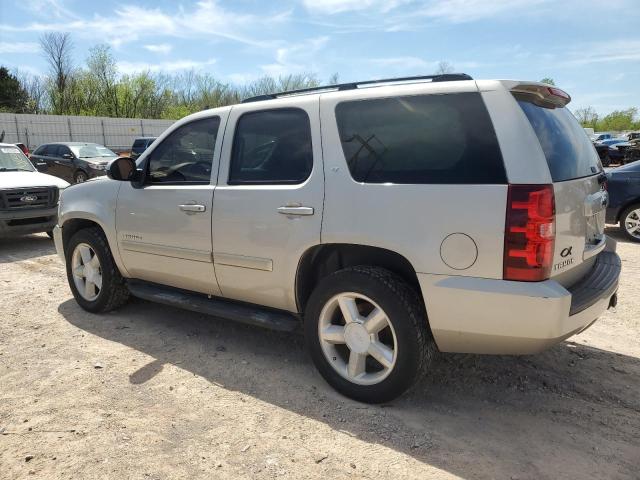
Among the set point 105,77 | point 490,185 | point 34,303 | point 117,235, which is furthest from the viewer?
point 105,77

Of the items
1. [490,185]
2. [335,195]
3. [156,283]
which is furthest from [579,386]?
[156,283]

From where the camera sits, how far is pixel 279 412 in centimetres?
307

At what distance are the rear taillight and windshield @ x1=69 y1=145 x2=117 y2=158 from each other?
16.4 m

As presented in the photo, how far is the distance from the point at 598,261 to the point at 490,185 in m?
1.28

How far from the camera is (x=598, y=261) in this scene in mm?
3309

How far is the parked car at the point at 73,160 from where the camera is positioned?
52.2 feet

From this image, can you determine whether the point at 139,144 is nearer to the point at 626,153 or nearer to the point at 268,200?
the point at 268,200

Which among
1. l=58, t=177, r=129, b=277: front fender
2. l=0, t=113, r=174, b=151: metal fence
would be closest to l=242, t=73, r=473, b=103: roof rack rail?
l=58, t=177, r=129, b=277: front fender

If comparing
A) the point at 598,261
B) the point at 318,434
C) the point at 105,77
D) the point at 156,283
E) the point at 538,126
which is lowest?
the point at 318,434

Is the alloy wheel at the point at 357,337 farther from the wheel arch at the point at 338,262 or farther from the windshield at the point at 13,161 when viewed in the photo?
the windshield at the point at 13,161

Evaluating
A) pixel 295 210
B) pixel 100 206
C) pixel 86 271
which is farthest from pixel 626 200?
pixel 86 271

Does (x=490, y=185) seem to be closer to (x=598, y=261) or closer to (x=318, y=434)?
(x=598, y=261)

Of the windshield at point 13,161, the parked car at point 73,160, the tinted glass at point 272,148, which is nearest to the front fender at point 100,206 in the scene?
the tinted glass at point 272,148

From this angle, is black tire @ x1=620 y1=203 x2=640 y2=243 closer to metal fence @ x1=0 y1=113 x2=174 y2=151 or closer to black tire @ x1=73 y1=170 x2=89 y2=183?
black tire @ x1=73 y1=170 x2=89 y2=183
